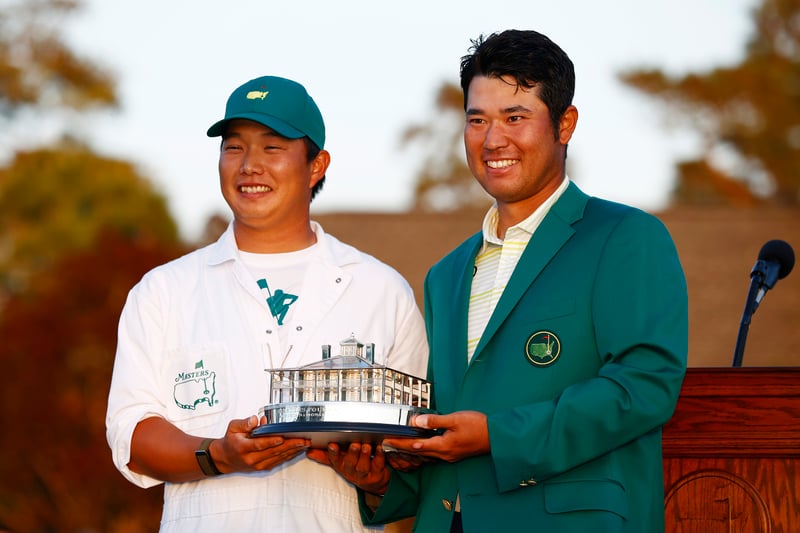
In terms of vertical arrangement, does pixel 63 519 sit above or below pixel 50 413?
below

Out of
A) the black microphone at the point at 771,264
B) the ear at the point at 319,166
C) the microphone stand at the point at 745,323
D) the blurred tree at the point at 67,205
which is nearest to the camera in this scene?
the microphone stand at the point at 745,323

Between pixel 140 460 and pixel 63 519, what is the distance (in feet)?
74.7

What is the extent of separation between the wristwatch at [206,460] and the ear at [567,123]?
1.52 metres

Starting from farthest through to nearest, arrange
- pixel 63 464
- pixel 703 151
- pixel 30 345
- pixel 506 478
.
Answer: pixel 703 151 < pixel 30 345 < pixel 63 464 < pixel 506 478

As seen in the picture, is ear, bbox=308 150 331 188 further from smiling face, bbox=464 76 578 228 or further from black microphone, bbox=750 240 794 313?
black microphone, bbox=750 240 794 313

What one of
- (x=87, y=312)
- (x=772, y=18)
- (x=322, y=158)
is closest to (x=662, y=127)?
(x=772, y=18)

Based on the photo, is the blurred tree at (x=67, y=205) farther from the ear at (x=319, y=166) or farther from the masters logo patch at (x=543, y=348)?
the masters logo patch at (x=543, y=348)

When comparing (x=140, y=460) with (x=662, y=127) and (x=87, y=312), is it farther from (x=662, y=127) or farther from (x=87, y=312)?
(x=662, y=127)

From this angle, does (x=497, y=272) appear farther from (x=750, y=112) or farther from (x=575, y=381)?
(x=750, y=112)

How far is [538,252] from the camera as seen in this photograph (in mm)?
4277

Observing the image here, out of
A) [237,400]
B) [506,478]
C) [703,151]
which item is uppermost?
[703,151]

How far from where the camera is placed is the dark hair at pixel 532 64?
4.32 metres

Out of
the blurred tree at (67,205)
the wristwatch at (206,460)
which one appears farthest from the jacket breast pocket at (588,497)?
the blurred tree at (67,205)

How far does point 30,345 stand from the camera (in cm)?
2769
